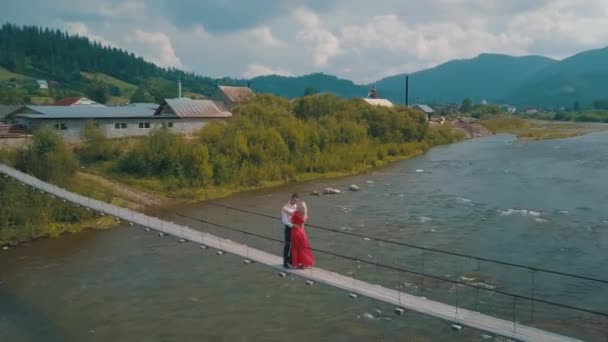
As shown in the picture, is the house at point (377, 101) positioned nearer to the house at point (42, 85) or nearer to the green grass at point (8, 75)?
the house at point (42, 85)

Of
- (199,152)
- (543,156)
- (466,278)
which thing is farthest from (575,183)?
(199,152)

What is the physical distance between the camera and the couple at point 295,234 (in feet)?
32.2

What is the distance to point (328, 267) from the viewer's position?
47.6 ft

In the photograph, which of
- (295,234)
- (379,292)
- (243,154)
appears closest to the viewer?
(379,292)

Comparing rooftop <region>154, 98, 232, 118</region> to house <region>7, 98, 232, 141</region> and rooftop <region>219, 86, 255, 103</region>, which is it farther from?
rooftop <region>219, 86, 255, 103</region>

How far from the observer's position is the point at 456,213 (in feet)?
68.1

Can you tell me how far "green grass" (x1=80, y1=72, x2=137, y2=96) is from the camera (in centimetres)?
9512

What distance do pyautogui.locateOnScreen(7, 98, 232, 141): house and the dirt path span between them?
3.65m

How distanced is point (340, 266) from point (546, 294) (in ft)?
16.8

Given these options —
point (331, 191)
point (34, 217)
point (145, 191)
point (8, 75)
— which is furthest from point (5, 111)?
point (8, 75)

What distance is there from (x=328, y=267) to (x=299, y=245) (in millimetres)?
Answer: 4680

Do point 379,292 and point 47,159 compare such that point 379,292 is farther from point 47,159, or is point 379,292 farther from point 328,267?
point 47,159

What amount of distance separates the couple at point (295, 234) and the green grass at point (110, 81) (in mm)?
88210

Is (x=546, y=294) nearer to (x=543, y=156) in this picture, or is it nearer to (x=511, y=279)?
(x=511, y=279)
